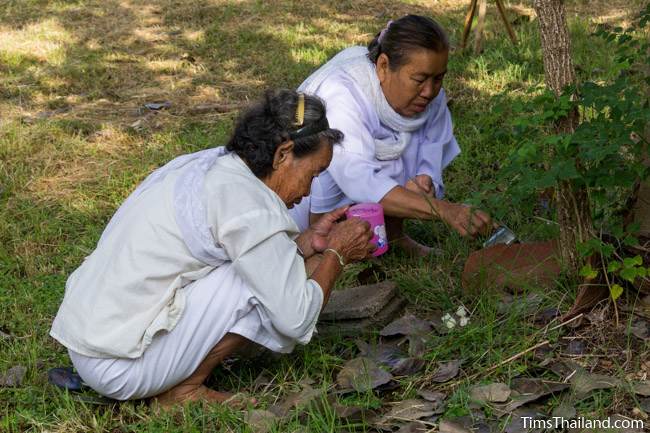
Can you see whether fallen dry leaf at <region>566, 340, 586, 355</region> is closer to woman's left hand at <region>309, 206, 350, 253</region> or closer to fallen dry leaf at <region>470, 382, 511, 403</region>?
fallen dry leaf at <region>470, 382, 511, 403</region>

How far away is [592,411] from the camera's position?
2.81 m

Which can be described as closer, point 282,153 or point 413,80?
point 282,153

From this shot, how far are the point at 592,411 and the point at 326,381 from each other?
926 millimetres

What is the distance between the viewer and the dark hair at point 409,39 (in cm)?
401

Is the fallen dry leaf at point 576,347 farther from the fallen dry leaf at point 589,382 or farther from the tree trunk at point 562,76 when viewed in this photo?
the tree trunk at point 562,76

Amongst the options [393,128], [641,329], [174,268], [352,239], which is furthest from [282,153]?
[641,329]

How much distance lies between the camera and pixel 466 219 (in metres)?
3.83

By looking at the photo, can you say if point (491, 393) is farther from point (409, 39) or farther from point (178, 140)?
point (178, 140)

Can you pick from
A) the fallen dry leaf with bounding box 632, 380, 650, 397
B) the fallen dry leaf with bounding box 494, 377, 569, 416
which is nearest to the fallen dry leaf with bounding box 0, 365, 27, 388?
the fallen dry leaf with bounding box 494, 377, 569, 416

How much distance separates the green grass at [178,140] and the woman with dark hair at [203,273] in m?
0.20

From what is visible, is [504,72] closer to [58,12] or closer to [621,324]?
[621,324]

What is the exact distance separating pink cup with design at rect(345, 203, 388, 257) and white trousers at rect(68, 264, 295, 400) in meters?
0.80

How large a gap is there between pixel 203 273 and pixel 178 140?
3.10m

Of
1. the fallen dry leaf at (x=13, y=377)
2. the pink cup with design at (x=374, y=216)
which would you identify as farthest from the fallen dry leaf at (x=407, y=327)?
the fallen dry leaf at (x=13, y=377)
